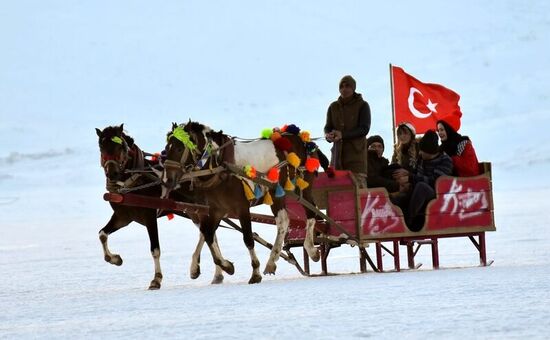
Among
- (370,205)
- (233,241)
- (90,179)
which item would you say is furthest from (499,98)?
(370,205)

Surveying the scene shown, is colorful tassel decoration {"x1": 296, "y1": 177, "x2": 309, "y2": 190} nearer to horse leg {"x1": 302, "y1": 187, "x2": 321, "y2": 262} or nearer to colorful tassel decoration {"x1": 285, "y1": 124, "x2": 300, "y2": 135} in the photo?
horse leg {"x1": 302, "y1": 187, "x2": 321, "y2": 262}

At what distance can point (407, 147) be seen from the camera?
13578mm

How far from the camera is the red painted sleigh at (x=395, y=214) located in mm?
12961

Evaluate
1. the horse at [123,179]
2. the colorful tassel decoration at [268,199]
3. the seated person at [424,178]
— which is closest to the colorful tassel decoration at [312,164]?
the colorful tassel decoration at [268,199]

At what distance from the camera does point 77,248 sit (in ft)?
73.0

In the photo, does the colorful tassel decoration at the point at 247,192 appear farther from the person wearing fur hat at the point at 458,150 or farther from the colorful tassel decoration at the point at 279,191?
the person wearing fur hat at the point at 458,150

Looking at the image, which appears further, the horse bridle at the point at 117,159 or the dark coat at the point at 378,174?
the dark coat at the point at 378,174

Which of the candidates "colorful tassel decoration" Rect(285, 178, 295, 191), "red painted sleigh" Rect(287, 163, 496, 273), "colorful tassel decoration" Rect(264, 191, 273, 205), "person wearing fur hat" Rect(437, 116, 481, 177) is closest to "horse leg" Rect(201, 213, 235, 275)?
"colorful tassel decoration" Rect(264, 191, 273, 205)

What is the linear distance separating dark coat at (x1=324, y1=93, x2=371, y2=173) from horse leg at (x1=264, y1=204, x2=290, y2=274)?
88 cm

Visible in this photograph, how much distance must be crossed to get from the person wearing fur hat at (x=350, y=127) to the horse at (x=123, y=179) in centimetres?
177

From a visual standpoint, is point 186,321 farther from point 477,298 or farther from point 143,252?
point 143,252

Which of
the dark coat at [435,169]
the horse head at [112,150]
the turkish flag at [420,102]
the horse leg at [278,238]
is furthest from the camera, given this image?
the turkish flag at [420,102]

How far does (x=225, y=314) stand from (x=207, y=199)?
2970 mm

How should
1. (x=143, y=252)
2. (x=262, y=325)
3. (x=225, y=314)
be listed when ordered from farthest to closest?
(x=143, y=252), (x=225, y=314), (x=262, y=325)
